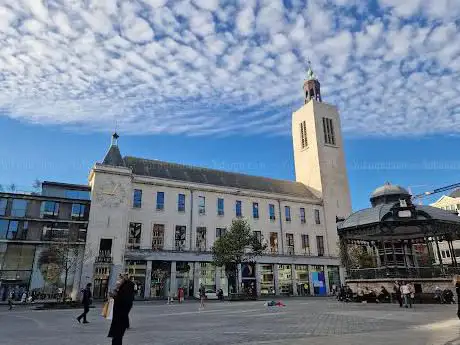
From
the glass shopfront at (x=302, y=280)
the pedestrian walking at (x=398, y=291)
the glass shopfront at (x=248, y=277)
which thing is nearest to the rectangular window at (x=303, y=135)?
the glass shopfront at (x=302, y=280)

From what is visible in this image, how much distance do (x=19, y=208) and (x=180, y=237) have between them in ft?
62.9

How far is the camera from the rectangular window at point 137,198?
149 ft

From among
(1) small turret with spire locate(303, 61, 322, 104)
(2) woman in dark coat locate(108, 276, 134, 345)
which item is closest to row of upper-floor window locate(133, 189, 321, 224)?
(1) small turret with spire locate(303, 61, 322, 104)

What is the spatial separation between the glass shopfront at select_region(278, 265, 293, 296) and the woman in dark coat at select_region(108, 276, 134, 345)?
46047 mm

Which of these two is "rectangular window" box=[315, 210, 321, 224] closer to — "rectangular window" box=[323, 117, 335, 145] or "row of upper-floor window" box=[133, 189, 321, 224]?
"row of upper-floor window" box=[133, 189, 321, 224]

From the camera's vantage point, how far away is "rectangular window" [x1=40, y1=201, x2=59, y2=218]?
42.4 metres

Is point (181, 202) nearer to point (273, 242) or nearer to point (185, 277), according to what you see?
point (185, 277)

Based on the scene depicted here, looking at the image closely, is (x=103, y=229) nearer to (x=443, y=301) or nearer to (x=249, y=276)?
(x=249, y=276)

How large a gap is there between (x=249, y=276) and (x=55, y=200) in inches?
1052

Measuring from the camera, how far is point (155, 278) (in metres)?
42.8

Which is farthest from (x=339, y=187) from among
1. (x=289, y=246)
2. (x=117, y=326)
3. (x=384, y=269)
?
(x=117, y=326)

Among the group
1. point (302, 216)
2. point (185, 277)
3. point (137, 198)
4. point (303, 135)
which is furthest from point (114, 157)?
point (303, 135)

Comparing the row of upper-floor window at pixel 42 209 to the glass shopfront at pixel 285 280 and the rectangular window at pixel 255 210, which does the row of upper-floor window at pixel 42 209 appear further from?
the glass shopfront at pixel 285 280

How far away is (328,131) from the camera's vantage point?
219 ft
